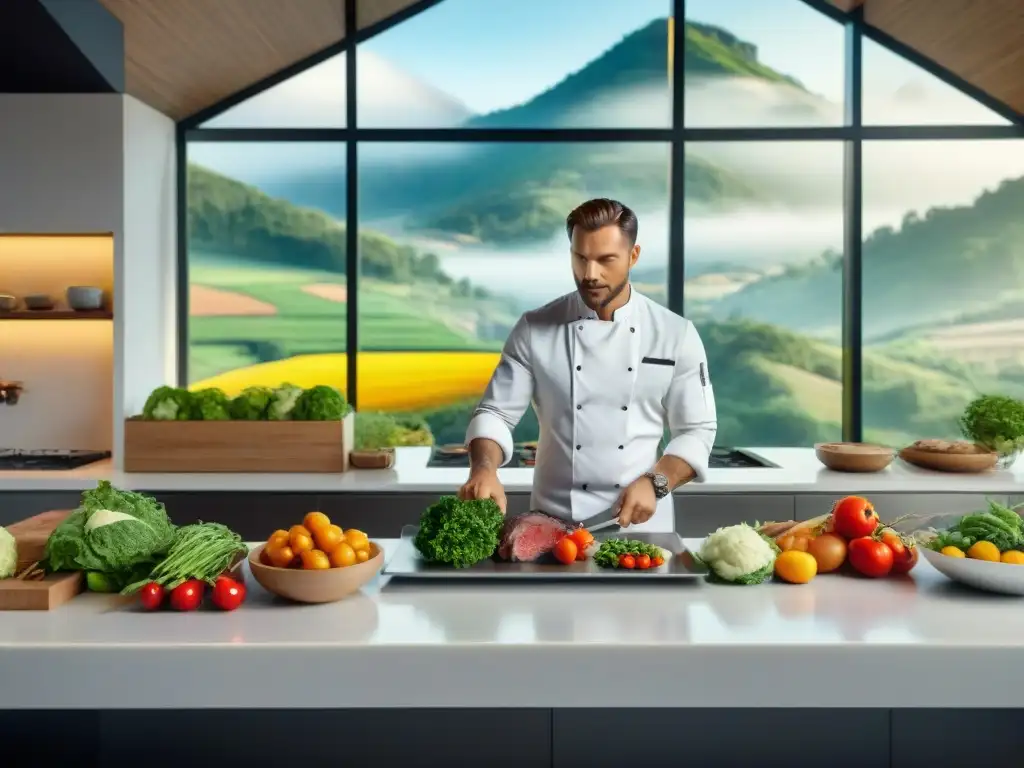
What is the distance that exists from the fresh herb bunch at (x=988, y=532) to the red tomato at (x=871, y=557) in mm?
94

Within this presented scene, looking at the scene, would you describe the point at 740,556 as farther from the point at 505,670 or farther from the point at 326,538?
the point at 326,538

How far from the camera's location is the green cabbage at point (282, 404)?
3.84 m

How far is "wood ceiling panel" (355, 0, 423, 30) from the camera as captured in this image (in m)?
4.68

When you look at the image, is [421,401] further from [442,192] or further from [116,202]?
[116,202]

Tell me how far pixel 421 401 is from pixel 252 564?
319 cm

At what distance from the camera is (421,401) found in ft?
16.5

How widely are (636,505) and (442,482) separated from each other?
1467 mm


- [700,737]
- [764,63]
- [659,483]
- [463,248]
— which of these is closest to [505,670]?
[700,737]

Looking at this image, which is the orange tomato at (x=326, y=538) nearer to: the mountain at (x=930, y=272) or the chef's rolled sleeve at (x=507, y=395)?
the chef's rolled sleeve at (x=507, y=395)

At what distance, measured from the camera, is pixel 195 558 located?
1.88m

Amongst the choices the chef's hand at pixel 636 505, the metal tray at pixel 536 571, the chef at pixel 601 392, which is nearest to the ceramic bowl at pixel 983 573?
the metal tray at pixel 536 571

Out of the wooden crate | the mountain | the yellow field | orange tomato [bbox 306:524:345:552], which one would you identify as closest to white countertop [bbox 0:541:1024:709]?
orange tomato [bbox 306:524:345:552]

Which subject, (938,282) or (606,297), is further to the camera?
(938,282)

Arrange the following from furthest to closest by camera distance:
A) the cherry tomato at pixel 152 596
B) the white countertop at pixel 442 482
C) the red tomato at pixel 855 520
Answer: the white countertop at pixel 442 482
the red tomato at pixel 855 520
the cherry tomato at pixel 152 596
